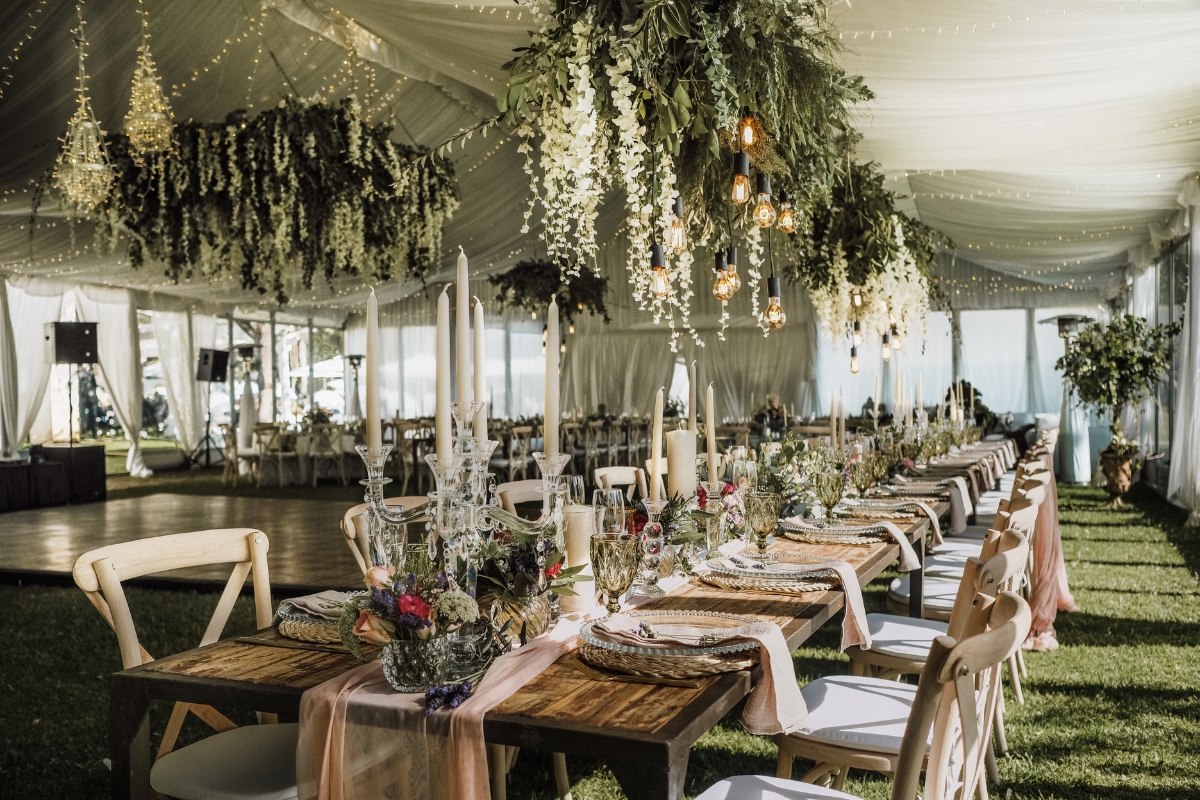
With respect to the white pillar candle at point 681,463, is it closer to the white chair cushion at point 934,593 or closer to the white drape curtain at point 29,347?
the white chair cushion at point 934,593

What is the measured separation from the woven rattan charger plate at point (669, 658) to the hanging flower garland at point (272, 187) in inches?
204

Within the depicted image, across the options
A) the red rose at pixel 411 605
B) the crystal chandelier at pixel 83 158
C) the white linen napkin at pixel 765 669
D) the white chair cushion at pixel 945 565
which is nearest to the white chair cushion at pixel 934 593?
the white chair cushion at pixel 945 565

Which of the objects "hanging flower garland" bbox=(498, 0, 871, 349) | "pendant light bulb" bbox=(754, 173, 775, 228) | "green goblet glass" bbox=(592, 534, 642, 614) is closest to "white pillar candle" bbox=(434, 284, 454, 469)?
"green goblet glass" bbox=(592, 534, 642, 614)

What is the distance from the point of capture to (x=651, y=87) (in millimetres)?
2955

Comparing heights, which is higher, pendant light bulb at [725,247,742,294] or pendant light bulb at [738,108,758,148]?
pendant light bulb at [738,108,758,148]

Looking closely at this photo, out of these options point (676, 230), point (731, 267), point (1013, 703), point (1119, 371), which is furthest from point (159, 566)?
point (1119, 371)

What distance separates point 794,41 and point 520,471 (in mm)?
8910

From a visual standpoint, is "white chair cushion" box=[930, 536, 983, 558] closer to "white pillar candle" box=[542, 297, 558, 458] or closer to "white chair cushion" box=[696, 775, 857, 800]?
"white chair cushion" box=[696, 775, 857, 800]

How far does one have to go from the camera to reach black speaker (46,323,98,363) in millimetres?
11094

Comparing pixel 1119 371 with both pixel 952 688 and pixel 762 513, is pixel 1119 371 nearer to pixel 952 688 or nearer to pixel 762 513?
pixel 762 513

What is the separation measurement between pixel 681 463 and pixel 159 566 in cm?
133

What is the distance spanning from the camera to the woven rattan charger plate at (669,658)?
153 centimetres

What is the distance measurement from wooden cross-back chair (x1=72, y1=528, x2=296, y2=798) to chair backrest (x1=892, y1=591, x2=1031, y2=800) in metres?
1.23

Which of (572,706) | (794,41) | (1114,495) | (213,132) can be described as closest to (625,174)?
(794,41)
